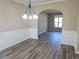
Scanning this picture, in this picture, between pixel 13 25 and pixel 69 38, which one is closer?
pixel 13 25

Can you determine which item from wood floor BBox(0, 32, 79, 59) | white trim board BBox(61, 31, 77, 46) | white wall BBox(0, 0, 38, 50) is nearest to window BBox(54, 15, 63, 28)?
white wall BBox(0, 0, 38, 50)

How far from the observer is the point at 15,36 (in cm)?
503

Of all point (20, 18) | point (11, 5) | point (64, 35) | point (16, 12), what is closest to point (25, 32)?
point (20, 18)

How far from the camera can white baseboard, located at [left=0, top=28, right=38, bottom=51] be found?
4.10 metres

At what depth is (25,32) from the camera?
612 centimetres

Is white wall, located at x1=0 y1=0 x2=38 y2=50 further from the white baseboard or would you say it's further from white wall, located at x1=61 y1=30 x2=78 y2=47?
white wall, located at x1=61 y1=30 x2=78 y2=47

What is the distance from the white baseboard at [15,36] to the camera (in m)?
4.10

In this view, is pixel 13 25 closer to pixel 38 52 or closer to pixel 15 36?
pixel 15 36

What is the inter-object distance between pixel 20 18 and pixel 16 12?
0.58 m

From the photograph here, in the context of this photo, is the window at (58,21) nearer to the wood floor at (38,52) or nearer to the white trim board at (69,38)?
the white trim board at (69,38)

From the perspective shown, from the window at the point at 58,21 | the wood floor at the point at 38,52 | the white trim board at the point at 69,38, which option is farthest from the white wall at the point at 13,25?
the window at the point at 58,21

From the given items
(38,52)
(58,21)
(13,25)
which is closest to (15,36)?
(13,25)

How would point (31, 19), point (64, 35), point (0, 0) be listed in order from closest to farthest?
point (0, 0) → point (64, 35) → point (31, 19)

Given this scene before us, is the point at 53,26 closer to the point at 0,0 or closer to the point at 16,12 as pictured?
the point at 16,12
